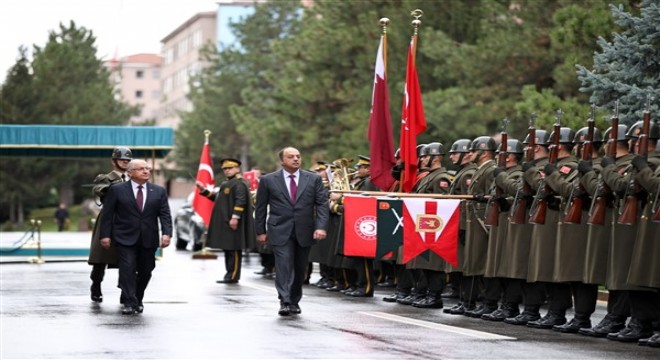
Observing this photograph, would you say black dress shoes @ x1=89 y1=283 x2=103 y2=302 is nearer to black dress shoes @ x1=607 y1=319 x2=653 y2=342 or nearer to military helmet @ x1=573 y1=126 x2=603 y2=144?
military helmet @ x1=573 y1=126 x2=603 y2=144

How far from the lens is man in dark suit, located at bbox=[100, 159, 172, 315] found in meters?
17.2

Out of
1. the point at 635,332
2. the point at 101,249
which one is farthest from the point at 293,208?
the point at 635,332

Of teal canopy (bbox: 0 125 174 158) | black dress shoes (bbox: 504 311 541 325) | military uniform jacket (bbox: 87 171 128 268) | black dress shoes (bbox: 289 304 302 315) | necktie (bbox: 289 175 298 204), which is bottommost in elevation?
black dress shoes (bbox: 289 304 302 315)

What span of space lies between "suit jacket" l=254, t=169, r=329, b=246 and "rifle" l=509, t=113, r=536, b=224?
2.29 metres

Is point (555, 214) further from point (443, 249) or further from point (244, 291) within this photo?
point (244, 291)

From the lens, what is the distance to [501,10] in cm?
3931

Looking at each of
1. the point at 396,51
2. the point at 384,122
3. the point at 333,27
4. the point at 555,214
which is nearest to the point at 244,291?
the point at 384,122

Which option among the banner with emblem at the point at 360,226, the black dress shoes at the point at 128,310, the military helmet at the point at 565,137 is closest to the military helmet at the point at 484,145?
the military helmet at the point at 565,137

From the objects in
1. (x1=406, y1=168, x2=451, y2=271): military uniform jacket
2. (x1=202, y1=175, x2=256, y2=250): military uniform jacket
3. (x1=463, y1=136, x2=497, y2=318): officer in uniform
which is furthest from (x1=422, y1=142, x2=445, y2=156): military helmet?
(x1=202, y1=175, x2=256, y2=250): military uniform jacket

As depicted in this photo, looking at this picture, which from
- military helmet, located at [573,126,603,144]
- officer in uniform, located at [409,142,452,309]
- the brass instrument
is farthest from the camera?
A: the brass instrument

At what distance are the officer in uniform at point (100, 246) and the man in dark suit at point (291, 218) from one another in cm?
222

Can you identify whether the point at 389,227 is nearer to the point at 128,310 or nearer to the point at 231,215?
the point at 128,310

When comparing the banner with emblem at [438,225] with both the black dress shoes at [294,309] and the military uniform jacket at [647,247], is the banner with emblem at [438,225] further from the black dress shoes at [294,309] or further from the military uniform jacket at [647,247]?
the military uniform jacket at [647,247]

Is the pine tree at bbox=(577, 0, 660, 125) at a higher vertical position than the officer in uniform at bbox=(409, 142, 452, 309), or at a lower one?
higher
